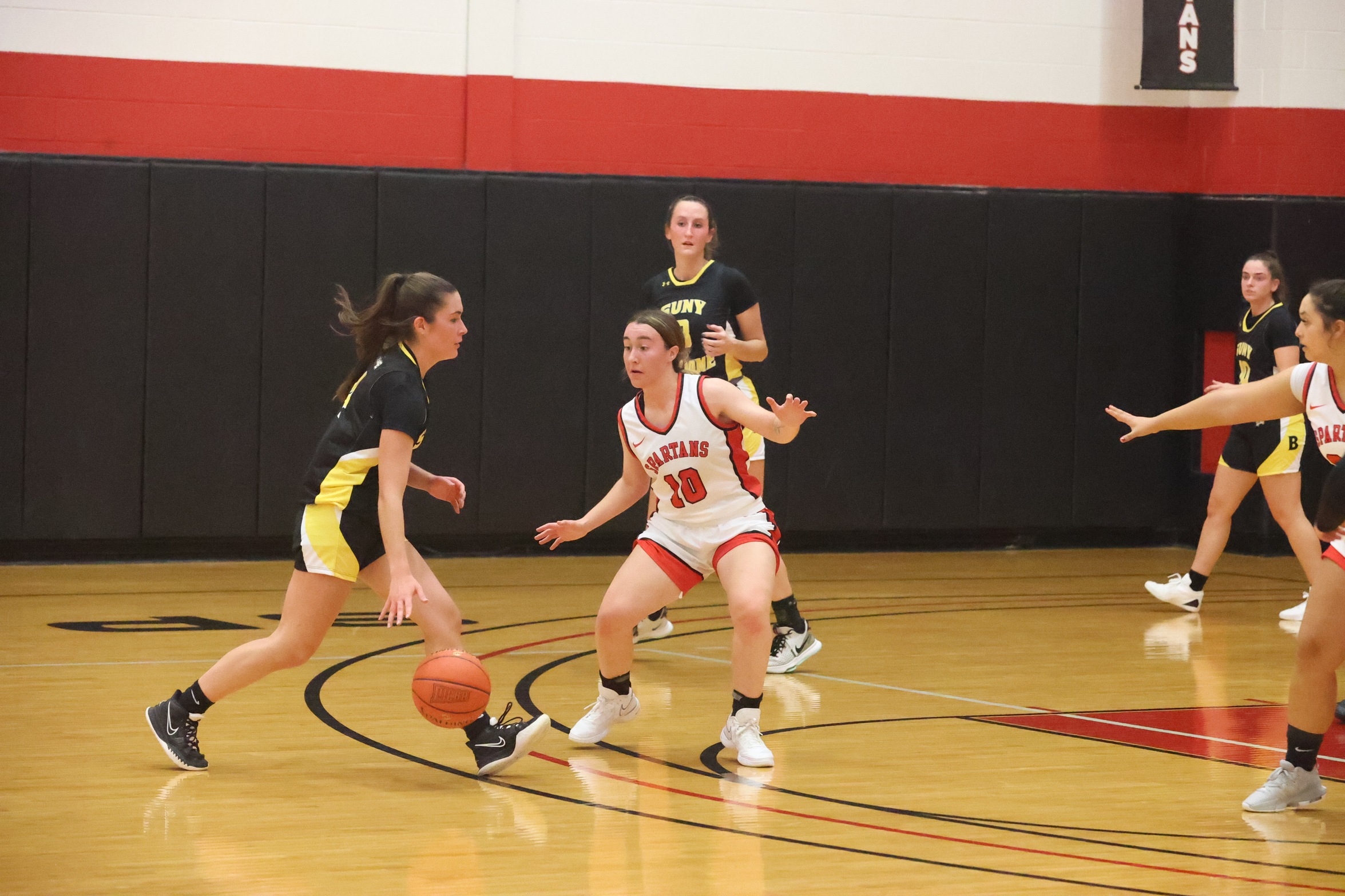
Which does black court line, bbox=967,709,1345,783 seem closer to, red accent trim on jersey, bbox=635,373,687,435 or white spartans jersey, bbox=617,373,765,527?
white spartans jersey, bbox=617,373,765,527

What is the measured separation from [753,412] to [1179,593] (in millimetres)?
4155

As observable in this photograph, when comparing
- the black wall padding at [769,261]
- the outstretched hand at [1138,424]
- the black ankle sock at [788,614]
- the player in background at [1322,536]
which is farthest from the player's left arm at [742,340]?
the black wall padding at [769,261]

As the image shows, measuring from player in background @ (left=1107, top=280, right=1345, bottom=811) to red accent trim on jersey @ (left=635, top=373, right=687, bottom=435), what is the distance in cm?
147

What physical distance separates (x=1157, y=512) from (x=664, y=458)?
6.91 m

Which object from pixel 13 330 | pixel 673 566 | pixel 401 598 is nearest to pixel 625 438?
pixel 673 566

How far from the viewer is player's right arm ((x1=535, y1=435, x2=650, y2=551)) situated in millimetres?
5293

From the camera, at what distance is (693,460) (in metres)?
5.25

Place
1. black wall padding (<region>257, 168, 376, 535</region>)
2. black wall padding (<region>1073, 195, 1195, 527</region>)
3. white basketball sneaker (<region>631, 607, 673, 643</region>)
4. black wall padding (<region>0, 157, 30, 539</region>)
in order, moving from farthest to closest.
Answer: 1. black wall padding (<region>1073, 195, 1195, 527</region>)
2. black wall padding (<region>257, 168, 376, 535</region>)
3. black wall padding (<region>0, 157, 30, 539</region>)
4. white basketball sneaker (<region>631, 607, 673, 643</region>)

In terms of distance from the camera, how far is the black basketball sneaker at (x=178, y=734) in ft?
16.1

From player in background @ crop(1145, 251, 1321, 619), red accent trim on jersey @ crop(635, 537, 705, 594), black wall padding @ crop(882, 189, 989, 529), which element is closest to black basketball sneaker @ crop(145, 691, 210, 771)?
red accent trim on jersey @ crop(635, 537, 705, 594)

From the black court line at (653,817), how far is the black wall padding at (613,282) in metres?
4.07

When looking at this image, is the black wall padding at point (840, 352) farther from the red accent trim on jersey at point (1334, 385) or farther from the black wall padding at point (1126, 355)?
the red accent trim on jersey at point (1334, 385)

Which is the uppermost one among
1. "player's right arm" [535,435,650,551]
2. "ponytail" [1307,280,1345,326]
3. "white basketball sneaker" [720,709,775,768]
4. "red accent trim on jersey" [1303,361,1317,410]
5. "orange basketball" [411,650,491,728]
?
"ponytail" [1307,280,1345,326]

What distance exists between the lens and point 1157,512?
11.3m
